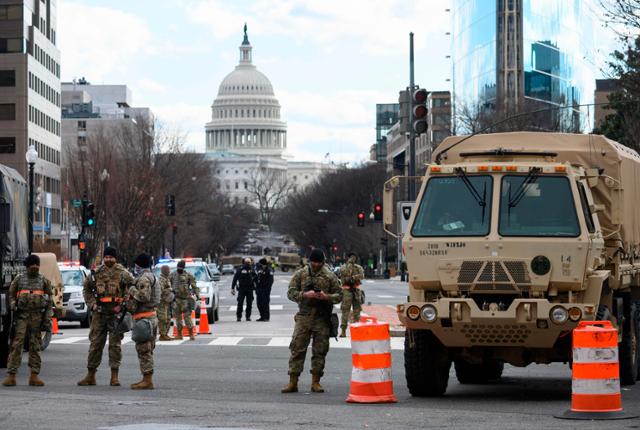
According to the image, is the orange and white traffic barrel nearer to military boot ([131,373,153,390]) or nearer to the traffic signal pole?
military boot ([131,373,153,390])

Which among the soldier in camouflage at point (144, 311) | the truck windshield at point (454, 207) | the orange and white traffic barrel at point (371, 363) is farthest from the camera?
the soldier in camouflage at point (144, 311)

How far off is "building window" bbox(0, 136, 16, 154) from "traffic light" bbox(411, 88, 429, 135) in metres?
74.8

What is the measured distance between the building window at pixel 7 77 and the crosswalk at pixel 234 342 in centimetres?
7131

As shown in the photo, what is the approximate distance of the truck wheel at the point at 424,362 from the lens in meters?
17.2

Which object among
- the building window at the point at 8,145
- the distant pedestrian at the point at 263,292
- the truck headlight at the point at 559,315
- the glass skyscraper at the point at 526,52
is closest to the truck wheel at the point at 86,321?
the distant pedestrian at the point at 263,292

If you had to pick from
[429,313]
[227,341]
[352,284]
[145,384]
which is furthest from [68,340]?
[429,313]

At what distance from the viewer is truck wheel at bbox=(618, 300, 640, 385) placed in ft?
60.5

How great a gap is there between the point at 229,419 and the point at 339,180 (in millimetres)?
133274

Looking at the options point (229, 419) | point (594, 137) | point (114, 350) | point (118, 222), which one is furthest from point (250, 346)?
point (118, 222)

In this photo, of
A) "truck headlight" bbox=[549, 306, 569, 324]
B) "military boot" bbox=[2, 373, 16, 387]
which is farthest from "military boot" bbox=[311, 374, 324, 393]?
"military boot" bbox=[2, 373, 16, 387]

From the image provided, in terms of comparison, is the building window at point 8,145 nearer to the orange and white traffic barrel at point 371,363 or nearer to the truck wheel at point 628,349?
the truck wheel at point 628,349

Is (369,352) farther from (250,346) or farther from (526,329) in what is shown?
(250,346)

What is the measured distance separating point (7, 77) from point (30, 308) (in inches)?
3315

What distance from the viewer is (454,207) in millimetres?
17266
